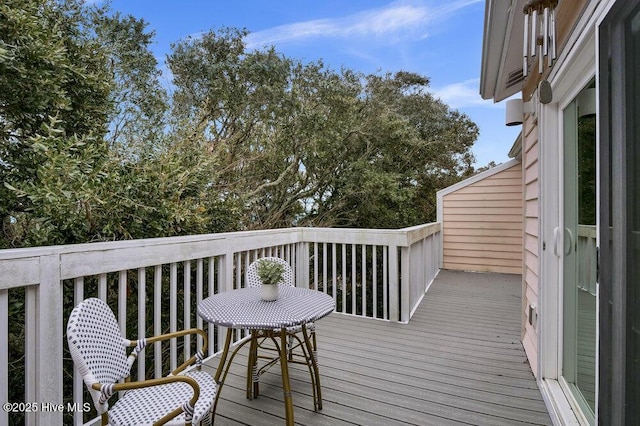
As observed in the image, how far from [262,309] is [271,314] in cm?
12

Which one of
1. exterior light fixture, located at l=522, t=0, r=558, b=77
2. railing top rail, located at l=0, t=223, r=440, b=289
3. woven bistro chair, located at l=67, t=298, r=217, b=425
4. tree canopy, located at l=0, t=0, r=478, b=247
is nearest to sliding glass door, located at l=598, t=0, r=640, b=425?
exterior light fixture, located at l=522, t=0, r=558, b=77

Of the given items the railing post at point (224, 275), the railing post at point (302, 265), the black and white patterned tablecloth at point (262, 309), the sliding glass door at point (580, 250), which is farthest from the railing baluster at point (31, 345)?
the railing post at point (302, 265)

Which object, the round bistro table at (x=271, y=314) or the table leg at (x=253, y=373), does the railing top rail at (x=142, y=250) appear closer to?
the round bistro table at (x=271, y=314)

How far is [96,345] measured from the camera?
148 centimetres

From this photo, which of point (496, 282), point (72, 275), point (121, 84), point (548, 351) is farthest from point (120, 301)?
point (496, 282)

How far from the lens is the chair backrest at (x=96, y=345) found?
1.36 m

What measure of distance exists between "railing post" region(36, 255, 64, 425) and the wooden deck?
0.86m

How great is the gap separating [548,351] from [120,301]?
273 cm

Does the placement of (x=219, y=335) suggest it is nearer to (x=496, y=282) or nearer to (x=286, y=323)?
(x=286, y=323)

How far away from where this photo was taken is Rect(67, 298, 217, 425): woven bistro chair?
4.43 ft

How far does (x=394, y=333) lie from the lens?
11.3 ft

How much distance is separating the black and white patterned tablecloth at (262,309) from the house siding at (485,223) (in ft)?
17.7

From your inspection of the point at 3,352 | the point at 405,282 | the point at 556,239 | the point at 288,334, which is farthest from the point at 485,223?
the point at 3,352

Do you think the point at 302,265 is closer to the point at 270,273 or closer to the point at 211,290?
the point at 211,290
